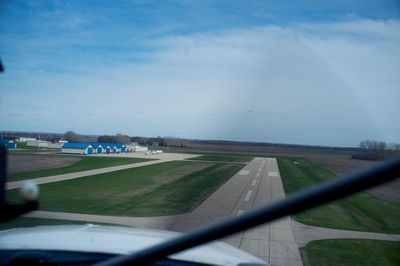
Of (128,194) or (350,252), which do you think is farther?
(128,194)

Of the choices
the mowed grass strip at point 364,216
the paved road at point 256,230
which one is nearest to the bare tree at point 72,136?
the paved road at point 256,230

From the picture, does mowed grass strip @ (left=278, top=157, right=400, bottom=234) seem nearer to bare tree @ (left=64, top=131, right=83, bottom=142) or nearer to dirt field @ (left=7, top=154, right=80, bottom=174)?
bare tree @ (left=64, top=131, right=83, bottom=142)

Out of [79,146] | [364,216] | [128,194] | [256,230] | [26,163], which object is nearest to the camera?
[256,230]

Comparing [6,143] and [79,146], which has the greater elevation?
[6,143]

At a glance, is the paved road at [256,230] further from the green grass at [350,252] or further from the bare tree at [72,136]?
the bare tree at [72,136]

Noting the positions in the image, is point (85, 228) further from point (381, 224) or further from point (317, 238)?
point (381, 224)

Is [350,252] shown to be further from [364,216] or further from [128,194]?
[128,194]

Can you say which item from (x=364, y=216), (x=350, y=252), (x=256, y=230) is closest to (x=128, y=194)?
(x=364, y=216)
